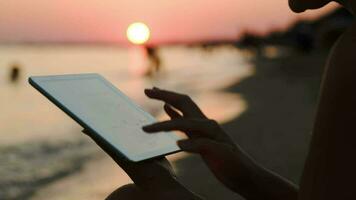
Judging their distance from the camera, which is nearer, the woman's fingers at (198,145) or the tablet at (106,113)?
the woman's fingers at (198,145)

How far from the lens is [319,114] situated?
4.06 ft

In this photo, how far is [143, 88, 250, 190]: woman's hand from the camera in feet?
5.06

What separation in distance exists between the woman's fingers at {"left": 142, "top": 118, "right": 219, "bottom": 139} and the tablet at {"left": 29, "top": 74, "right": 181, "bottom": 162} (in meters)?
0.13

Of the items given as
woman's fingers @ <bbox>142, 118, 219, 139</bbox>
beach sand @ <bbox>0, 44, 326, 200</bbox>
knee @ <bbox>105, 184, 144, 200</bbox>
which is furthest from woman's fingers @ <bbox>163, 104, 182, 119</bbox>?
beach sand @ <bbox>0, 44, 326, 200</bbox>

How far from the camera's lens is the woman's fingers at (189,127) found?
1.50m

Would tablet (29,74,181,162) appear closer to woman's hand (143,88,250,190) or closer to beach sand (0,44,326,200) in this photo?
woman's hand (143,88,250,190)

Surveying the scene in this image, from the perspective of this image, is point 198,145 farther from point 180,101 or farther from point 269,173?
point 269,173

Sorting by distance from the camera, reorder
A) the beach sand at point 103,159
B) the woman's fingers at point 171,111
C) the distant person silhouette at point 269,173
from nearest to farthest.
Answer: the distant person silhouette at point 269,173 → the woman's fingers at point 171,111 → the beach sand at point 103,159

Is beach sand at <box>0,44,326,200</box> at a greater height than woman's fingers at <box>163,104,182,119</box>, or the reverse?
woman's fingers at <box>163,104,182,119</box>

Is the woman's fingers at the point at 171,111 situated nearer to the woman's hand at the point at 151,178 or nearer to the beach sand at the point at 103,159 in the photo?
the woman's hand at the point at 151,178

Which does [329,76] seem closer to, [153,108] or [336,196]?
[336,196]

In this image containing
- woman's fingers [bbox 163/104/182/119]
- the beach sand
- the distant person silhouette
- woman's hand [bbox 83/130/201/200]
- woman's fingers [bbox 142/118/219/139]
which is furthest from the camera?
the beach sand

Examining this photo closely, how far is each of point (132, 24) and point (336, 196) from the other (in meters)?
38.6

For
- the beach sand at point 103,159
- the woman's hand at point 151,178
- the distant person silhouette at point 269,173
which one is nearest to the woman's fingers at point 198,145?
the distant person silhouette at point 269,173
